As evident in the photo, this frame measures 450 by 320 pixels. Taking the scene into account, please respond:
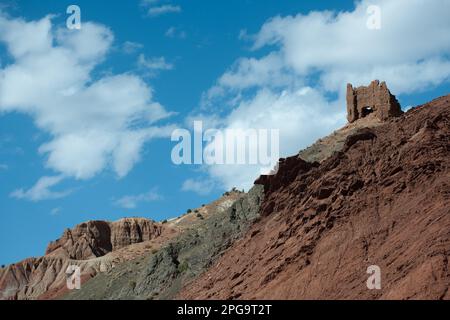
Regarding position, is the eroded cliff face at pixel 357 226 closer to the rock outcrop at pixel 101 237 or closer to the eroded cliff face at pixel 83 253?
the eroded cliff face at pixel 83 253

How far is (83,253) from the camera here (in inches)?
3898

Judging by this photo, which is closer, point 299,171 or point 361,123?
point 299,171

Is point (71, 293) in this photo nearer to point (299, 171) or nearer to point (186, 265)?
point (186, 265)

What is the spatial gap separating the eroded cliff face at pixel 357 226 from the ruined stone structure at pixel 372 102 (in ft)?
45.9

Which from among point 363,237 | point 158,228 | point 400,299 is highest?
point 158,228

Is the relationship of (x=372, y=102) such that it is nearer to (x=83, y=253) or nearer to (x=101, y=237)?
(x=83, y=253)

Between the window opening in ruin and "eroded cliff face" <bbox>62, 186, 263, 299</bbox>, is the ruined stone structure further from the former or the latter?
"eroded cliff face" <bbox>62, 186, 263, 299</bbox>

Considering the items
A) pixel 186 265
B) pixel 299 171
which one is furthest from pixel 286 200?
pixel 186 265

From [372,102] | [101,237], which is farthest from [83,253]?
[372,102]

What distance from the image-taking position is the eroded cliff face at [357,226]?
3869 cm

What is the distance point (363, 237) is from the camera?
4250 centimetres

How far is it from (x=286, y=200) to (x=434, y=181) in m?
10.5

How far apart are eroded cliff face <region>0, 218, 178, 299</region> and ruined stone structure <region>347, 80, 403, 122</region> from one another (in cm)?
2881

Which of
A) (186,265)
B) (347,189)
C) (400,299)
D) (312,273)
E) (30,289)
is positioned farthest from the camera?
(30,289)
